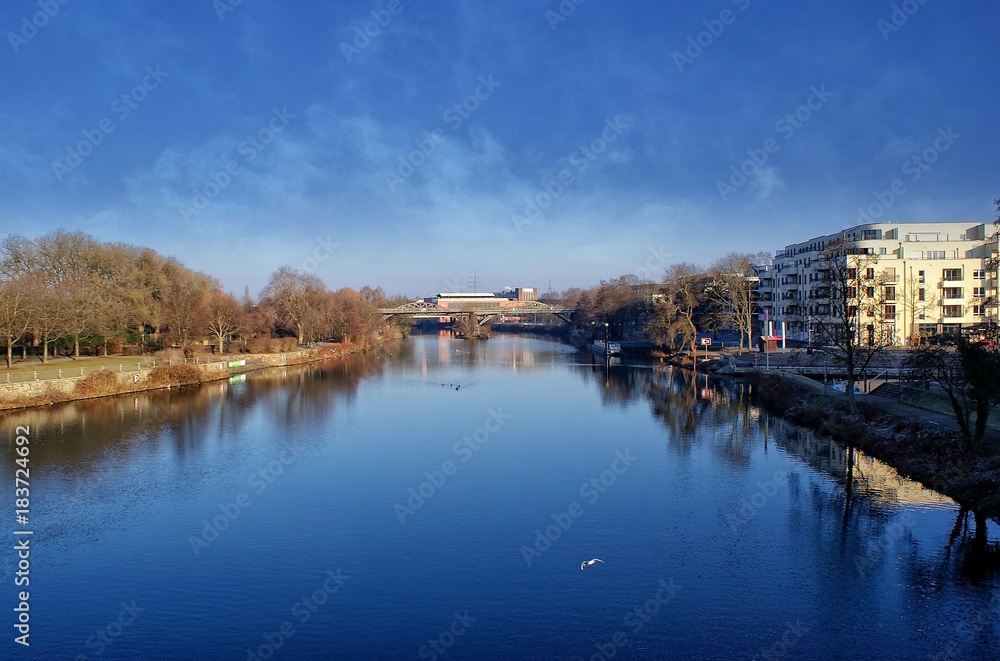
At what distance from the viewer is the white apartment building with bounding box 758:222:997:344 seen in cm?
3622

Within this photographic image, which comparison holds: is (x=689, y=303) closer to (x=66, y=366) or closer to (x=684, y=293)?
(x=684, y=293)

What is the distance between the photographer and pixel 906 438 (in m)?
16.9

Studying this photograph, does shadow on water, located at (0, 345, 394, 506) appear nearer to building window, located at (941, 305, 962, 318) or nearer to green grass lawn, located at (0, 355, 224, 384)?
green grass lawn, located at (0, 355, 224, 384)

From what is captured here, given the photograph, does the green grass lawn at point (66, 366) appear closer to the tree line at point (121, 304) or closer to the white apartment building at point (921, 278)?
the tree line at point (121, 304)

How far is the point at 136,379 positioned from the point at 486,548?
24.4 metres

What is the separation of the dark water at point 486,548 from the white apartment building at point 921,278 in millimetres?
19663

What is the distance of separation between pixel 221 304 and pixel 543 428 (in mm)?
26636

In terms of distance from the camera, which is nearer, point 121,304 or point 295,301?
point 121,304

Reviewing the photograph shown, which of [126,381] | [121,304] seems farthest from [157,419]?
[121,304]

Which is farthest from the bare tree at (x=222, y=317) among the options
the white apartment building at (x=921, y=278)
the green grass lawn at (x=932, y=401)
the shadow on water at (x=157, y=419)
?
the green grass lawn at (x=932, y=401)

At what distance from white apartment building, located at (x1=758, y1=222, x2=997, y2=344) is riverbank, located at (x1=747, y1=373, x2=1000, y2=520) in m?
10.7

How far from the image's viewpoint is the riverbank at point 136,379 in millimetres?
25203

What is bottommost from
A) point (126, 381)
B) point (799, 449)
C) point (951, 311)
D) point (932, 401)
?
point (799, 449)

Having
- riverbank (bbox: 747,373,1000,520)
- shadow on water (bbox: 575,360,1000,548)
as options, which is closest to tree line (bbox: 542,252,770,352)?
Result: shadow on water (bbox: 575,360,1000,548)
